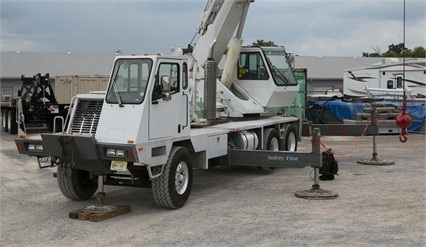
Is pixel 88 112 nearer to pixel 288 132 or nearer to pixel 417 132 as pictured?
pixel 288 132

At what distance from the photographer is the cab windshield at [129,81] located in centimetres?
861

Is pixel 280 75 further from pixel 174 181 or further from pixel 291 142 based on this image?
pixel 174 181

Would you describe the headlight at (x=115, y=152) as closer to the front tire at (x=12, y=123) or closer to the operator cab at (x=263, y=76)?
the operator cab at (x=263, y=76)

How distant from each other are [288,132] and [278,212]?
5808 millimetres

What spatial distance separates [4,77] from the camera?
43062 mm

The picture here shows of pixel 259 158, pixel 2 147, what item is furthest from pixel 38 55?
pixel 259 158

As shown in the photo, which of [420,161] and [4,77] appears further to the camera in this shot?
[4,77]

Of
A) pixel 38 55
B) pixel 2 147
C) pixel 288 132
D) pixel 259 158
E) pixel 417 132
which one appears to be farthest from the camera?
pixel 38 55

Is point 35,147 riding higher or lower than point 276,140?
higher

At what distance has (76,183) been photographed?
31.7ft

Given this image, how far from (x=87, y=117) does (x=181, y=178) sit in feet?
5.84

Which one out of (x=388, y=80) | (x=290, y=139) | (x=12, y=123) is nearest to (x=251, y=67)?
(x=290, y=139)

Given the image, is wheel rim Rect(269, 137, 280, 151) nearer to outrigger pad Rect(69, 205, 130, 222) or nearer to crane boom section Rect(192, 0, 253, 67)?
crane boom section Rect(192, 0, 253, 67)

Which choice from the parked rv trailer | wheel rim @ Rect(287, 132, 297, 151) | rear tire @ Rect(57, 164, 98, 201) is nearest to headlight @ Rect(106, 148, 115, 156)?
rear tire @ Rect(57, 164, 98, 201)
